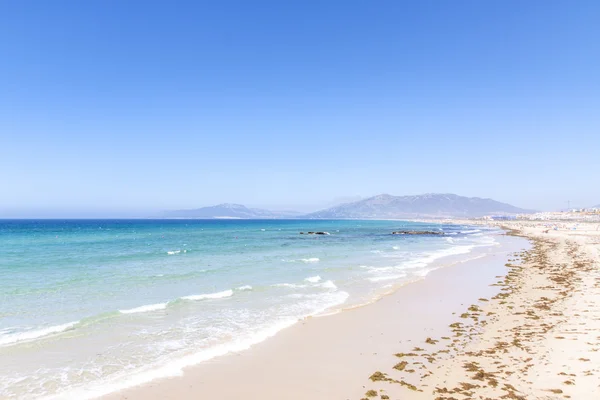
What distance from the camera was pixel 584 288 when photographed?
16.7 metres

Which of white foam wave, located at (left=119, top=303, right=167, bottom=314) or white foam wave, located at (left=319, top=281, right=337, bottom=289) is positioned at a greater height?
white foam wave, located at (left=119, top=303, right=167, bottom=314)

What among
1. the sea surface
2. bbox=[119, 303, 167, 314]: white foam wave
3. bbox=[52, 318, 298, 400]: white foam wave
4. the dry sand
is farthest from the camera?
bbox=[119, 303, 167, 314]: white foam wave

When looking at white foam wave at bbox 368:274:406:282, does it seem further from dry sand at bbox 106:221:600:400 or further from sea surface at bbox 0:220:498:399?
dry sand at bbox 106:221:600:400

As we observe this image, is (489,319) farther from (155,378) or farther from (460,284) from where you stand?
(155,378)

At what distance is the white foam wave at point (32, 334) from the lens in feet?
34.2

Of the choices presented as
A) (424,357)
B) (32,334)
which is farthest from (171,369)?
(424,357)

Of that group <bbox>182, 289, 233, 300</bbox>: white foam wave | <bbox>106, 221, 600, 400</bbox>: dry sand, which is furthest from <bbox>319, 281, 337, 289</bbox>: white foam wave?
<bbox>182, 289, 233, 300</bbox>: white foam wave

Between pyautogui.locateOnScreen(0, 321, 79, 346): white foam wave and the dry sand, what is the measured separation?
538 cm

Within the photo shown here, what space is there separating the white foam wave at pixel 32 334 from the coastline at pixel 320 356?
209 inches

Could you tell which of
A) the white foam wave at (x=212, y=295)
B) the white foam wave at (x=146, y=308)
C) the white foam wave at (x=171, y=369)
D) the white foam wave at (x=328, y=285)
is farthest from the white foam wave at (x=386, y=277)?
the white foam wave at (x=146, y=308)

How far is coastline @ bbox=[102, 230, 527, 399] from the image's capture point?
294 inches

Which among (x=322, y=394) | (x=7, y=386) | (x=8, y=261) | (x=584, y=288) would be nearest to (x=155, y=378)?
(x=7, y=386)

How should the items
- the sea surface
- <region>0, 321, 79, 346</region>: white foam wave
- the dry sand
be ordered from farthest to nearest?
<region>0, 321, 79, 346</region>: white foam wave, the sea surface, the dry sand

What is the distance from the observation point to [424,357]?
899 centimetres
